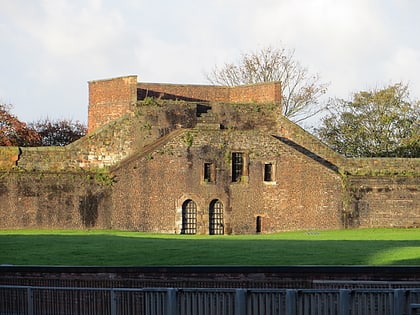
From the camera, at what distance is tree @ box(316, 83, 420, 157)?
6288cm

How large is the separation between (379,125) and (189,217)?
2218 cm

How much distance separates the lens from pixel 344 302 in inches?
760

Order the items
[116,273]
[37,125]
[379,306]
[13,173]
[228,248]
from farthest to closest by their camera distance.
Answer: [37,125], [13,173], [228,248], [116,273], [379,306]

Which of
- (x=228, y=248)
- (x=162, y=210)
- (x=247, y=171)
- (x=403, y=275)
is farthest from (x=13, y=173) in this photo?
(x=403, y=275)

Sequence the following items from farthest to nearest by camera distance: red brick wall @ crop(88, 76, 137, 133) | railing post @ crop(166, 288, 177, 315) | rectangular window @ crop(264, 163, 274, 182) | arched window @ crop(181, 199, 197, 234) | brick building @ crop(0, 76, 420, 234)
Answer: red brick wall @ crop(88, 76, 137, 133) < rectangular window @ crop(264, 163, 274, 182) < arched window @ crop(181, 199, 197, 234) < brick building @ crop(0, 76, 420, 234) < railing post @ crop(166, 288, 177, 315)

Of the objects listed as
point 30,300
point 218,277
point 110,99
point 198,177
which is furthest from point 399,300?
point 110,99

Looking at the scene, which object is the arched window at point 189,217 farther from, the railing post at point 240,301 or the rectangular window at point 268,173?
the railing post at point 240,301

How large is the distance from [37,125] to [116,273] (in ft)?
151

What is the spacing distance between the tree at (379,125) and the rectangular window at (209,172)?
1937cm

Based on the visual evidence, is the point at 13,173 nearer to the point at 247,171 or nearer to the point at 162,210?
the point at 162,210

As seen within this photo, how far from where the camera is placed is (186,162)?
4528cm

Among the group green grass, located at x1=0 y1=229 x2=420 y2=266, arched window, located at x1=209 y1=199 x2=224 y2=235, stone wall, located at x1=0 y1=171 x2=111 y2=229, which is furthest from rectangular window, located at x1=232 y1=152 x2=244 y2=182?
green grass, located at x1=0 y1=229 x2=420 y2=266

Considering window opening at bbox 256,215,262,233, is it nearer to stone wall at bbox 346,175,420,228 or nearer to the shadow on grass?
stone wall at bbox 346,175,420,228

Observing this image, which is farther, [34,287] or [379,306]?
[34,287]
